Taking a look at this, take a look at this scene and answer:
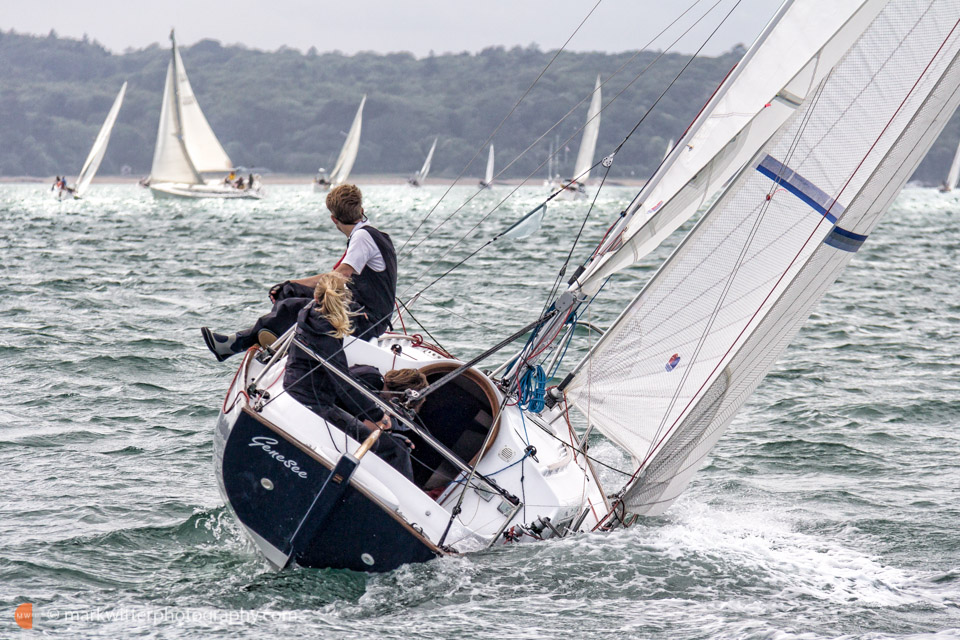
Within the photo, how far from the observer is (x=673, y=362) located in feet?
19.5

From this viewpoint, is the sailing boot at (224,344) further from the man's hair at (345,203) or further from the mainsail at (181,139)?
the mainsail at (181,139)

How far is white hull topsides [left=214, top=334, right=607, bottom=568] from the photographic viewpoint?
4.69m

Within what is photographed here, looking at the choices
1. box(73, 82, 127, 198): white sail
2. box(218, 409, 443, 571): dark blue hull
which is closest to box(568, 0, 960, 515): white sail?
box(218, 409, 443, 571): dark blue hull

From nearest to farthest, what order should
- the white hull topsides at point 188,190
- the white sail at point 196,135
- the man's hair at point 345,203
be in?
the man's hair at point 345,203
the white sail at point 196,135
the white hull topsides at point 188,190

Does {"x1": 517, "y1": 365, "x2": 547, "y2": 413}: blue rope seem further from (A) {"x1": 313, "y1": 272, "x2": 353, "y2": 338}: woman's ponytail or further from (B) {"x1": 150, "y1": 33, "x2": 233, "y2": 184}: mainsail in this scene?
(B) {"x1": 150, "y1": 33, "x2": 233, "y2": 184}: mainsail

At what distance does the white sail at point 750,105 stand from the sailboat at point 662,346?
0.01m

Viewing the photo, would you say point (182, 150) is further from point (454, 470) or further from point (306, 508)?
point (306, 508)

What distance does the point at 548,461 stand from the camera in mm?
5445

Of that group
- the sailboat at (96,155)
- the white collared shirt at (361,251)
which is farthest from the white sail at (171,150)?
the white collared shirt at (361,251)

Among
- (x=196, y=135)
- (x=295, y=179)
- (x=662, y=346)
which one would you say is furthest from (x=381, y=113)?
(x=662, y=346)

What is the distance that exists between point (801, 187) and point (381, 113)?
114m

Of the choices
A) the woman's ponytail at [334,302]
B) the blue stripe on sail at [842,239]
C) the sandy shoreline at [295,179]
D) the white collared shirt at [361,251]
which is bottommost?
the sandy shoreline at [295,179]

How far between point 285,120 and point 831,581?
118 meters

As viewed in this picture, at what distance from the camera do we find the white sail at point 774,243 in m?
5.33
